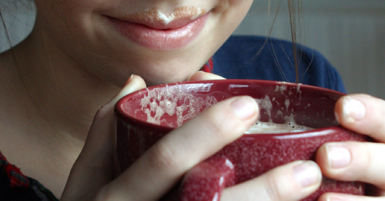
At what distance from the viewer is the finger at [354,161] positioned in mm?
252

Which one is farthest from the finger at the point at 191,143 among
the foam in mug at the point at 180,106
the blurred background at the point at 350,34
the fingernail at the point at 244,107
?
the blurred background at the point at 350,34

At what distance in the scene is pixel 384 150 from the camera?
30 cm

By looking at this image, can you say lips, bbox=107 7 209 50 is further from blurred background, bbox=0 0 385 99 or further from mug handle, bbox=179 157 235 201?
blurred background, bbox=0 0 385 99

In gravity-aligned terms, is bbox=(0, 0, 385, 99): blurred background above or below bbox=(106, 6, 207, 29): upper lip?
below

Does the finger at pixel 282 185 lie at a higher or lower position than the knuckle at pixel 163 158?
lower

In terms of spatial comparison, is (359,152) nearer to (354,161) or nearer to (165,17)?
(354,161)

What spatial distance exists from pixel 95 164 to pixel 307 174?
27cm

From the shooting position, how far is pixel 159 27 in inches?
20.0

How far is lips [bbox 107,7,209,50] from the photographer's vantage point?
19.2 inches

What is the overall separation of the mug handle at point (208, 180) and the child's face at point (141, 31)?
12.0 inches

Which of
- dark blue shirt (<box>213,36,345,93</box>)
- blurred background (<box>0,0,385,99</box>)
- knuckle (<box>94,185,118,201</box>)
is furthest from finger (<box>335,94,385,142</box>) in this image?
blurred background (<box>0,0,385,99</box>)

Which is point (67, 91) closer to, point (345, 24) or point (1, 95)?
point (1, 95)

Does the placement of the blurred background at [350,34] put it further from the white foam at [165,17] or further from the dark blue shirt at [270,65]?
the white foam at [165,17]

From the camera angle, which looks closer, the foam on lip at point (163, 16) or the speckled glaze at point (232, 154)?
the speckled glaze at point (232, 154)
